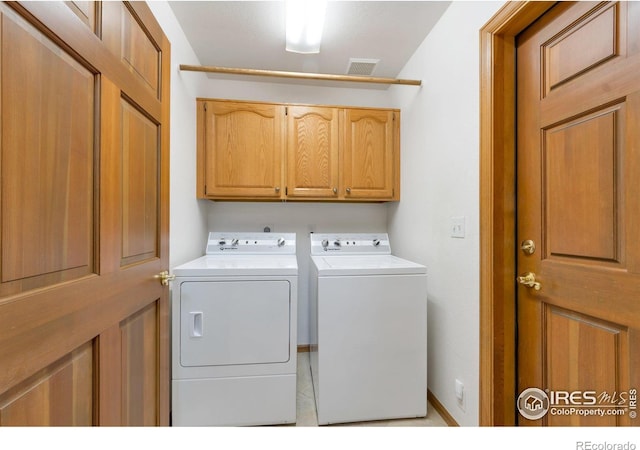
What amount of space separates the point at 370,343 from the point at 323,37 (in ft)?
6.89

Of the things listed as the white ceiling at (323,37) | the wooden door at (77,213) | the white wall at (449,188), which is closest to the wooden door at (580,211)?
the white wall at (449,188)

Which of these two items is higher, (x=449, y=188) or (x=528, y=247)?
(x=449, y=188)

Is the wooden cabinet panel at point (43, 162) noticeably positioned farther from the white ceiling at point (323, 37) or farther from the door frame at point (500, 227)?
the door frame at point (500, 227)

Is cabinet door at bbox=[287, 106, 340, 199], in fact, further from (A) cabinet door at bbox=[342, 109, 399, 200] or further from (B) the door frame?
(B) the door frame

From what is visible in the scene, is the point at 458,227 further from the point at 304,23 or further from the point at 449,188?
the point at 304,23

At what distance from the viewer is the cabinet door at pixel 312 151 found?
85.8 inches

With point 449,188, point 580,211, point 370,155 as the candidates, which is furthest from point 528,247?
Answer: point 370,155

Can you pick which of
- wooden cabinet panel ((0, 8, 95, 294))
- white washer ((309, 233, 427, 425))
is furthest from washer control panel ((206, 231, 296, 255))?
Answer: wooden cabinet panel ((0, 8, 95, 294))

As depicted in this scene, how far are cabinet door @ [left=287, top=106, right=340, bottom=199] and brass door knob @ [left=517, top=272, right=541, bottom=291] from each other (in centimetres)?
142

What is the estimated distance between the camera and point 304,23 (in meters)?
1.52

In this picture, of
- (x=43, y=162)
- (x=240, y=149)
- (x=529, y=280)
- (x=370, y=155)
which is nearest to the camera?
(x=43, y=162)
